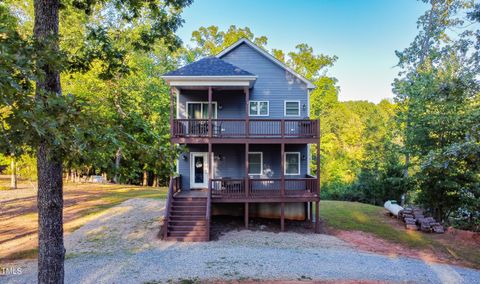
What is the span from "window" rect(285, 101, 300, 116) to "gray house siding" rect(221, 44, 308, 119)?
9.1 inches

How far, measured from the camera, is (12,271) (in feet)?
28.5

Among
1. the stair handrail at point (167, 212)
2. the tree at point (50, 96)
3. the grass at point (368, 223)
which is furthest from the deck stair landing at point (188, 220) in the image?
the grass at point (368, 223)

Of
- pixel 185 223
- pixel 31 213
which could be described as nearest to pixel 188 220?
pixel 185 223

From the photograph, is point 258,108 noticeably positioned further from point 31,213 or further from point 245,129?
point 31,213

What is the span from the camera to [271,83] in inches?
663

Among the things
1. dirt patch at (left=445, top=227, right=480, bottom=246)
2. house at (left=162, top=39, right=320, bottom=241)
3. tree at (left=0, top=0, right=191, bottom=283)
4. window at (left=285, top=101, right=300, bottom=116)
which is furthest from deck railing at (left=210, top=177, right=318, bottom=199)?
tree at (left=0, top=0, right=191, bottom=283)

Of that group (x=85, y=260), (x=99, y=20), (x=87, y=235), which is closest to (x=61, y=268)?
(x=85, y=260)

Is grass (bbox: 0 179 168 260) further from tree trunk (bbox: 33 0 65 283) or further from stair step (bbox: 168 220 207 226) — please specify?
tree trunk (bbox: 33 0 65 283)

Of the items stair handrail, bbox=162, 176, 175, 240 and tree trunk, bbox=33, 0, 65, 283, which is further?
stair handrail, bbox=162, 176, 175, 240

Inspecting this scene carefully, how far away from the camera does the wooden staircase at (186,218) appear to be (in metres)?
12.3

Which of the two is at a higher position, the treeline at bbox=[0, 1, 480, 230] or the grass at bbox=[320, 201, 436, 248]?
the treeline at bbox=[0, 1, 480, 230]

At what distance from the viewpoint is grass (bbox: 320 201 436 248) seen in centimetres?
1348

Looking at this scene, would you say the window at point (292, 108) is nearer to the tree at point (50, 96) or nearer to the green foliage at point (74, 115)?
the tree at point (50, 96)

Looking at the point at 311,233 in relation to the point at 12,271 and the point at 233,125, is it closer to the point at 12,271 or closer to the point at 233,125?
the point at 233,125
